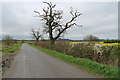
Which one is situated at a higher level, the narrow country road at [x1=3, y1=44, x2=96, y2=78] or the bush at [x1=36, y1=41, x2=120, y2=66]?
the bush at [x1=36, y1=41, x2=120, y2=66]

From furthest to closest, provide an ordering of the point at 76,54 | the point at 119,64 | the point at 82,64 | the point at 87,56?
the point at 76,54 < the point at 87,56 < the point at 82,64 < the point at 119,64

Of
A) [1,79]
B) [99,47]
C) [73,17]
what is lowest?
[1,79]

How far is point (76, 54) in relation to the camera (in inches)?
590

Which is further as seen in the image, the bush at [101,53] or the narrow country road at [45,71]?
the bush at [101,53]

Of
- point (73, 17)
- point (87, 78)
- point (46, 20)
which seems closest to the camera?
point (87, 78)

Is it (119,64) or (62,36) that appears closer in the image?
(119,64)

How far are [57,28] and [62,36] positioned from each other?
2216mm

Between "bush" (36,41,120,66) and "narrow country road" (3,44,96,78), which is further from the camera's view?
"bush" (36,41,120,66)

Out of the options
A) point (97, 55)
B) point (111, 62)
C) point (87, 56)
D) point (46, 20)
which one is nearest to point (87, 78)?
point (111, 62)

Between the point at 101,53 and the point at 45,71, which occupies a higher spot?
the point at 101,53

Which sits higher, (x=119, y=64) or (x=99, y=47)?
(x=99, y=47)

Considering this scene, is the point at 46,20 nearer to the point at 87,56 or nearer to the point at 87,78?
the point at 87,56

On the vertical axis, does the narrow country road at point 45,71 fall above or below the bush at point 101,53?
below

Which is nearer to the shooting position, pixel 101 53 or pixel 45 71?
pixel 45 71
